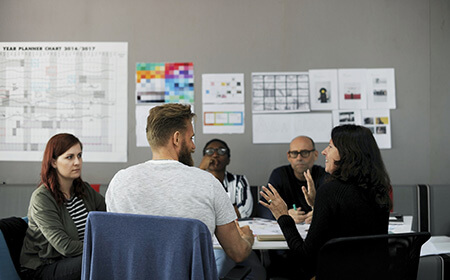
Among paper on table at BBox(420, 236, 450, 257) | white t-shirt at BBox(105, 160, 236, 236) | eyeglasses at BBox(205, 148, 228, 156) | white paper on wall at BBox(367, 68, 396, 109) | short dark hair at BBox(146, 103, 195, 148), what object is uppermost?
white paper on wall at BBox(367, 68, 396, 109)

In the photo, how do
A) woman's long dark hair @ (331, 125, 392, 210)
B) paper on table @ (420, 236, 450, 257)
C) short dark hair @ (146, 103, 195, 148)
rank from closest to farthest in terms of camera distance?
short dark hair @ (146, 103, 195, 148) → woman's long dark hair @ (331, 125, 392, 210) → paper on table @ (420, 236, 450, 257)

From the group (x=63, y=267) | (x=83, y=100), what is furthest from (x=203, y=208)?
(x=83, y=100)

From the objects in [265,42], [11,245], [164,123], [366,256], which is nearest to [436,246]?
[366,256]

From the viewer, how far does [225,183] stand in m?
4.09

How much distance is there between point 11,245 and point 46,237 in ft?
0.59

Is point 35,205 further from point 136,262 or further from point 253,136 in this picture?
point 253,136

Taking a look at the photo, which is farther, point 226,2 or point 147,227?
point 226,2

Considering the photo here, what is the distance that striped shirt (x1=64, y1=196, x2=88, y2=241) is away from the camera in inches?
108

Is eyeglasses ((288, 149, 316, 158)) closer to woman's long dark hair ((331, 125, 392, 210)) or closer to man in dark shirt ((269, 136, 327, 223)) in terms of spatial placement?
man in dark shirt ((269, 136, 327, 223))

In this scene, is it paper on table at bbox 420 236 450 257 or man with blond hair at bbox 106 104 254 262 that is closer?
man with blond hair at bbox 106 104 254 262

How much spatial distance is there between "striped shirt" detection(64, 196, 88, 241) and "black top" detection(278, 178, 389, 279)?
1.41 meters

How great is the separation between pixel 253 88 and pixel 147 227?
3007mm

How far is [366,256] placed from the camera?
5.59 feet

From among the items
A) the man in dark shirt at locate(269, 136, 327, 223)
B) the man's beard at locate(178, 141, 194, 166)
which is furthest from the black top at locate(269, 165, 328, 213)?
the man's beard at locate(178, 141, 194, 166)
